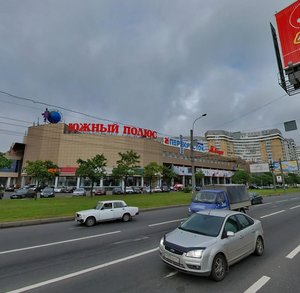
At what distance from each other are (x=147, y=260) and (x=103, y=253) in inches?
64.2

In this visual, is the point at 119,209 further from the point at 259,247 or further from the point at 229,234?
the point at 229,234

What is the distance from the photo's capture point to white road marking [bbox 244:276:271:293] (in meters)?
4.58

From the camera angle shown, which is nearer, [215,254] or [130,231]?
[215,254]

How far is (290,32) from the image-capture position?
16.6 metres

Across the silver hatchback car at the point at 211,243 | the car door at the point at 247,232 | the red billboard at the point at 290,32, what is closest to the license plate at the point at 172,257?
the silver hatchback car at the point at 211,243

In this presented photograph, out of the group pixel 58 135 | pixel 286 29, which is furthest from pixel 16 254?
pixel 58 135

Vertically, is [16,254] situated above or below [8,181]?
below

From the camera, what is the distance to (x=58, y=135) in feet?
227

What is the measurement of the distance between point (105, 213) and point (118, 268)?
7813 millimetres

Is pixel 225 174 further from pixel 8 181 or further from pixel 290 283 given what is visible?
pixel 290 283

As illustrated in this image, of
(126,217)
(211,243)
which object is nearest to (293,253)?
(211,243)

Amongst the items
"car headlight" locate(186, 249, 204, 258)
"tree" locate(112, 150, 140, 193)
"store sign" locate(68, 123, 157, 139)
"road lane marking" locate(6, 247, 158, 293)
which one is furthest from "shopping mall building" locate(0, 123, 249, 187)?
"car headlight" locate(186, 249, 204, 258)

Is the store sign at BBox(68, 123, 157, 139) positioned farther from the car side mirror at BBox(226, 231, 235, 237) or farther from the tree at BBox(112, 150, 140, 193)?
the car side mirror at BBox(226, 231, 235, 237)

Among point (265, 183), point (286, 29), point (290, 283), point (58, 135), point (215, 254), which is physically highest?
point (58, 135)
